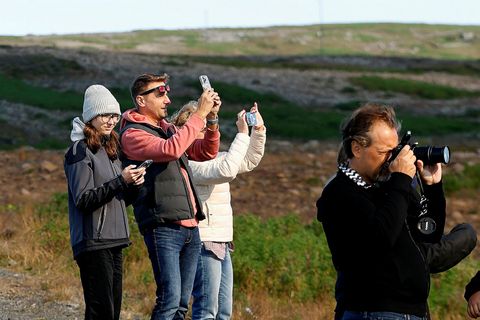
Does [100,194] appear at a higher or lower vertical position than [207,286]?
higher

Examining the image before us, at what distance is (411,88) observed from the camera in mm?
50438

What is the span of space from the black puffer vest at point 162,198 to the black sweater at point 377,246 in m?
1.73

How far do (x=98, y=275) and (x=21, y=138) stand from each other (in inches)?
916

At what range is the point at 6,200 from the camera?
1753cm

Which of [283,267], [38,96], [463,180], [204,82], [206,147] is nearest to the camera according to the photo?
[204,82]

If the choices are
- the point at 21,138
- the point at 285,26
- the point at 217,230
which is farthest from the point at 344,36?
the point at 217,230

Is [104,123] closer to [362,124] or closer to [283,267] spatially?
[362,124]

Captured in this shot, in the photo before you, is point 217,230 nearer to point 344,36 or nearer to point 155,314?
point 155,314

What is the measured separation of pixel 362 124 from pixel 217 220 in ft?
7.61

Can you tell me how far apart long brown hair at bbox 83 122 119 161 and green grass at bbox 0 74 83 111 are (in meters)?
27.8

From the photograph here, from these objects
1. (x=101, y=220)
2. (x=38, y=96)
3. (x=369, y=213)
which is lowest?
(x=38, y=96)

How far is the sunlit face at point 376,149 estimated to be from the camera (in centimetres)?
431

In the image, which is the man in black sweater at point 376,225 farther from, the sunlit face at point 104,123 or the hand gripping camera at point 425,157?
the sunlit face at point 104,123

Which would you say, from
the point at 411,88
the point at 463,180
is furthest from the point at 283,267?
the point at 411,88
